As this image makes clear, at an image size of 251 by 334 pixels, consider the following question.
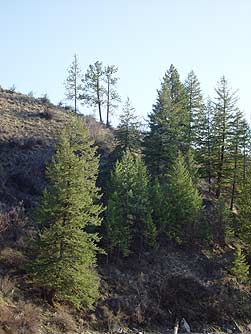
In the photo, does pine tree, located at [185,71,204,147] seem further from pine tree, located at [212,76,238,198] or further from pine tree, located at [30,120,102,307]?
pine tree, located at [30,120,102,307]

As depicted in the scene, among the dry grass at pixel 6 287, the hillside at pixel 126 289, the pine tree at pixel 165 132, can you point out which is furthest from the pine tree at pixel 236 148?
the dry grass at pixel 6 287

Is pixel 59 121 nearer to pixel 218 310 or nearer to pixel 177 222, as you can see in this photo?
pixel 177 222

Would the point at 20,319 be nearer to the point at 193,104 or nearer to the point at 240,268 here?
the point at 240,268

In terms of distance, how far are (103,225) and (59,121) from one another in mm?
25564

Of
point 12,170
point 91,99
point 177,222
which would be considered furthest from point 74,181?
point 91,99

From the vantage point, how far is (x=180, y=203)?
111 ft

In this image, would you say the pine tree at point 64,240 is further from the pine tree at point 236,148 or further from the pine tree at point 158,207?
the pine tree at point 236,148

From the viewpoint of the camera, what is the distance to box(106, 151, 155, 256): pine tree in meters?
30.6

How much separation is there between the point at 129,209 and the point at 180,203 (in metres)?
4.71

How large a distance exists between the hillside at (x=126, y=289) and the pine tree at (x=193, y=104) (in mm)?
13462

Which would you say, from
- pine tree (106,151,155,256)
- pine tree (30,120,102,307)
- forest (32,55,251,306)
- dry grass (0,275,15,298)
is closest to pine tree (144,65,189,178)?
forest (32,55,251,306)

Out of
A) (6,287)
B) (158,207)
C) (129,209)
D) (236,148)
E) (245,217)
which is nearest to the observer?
(6,287)

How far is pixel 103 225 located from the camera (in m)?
32.1

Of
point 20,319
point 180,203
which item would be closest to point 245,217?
point 180,203
